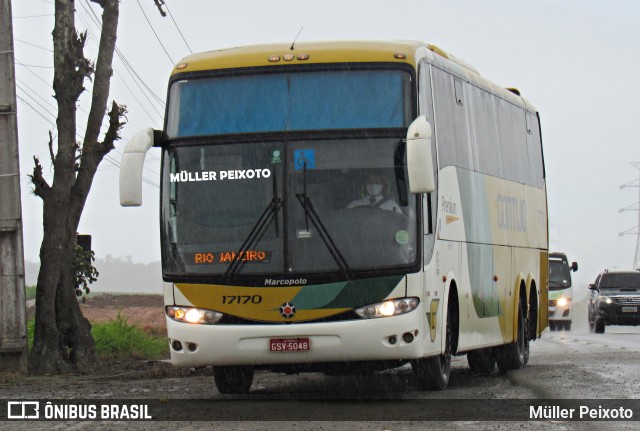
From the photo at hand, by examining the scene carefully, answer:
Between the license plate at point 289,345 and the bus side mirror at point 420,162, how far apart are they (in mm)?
1870

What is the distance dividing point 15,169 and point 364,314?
795 centimetres

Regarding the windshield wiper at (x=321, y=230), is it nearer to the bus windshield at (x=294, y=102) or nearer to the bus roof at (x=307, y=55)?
the bus windshield at (x=294, y=102)

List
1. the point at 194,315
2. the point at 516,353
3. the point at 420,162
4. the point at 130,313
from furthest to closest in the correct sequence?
the point at 130,313
the point at 516,353
the point at 194,315
the point at 420,162

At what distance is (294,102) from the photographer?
14.3m

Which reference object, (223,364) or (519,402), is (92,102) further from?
(519,402)

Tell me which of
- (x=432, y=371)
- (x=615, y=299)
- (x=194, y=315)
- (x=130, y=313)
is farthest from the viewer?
(x=130, y=313)

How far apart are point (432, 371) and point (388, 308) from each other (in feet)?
5.04

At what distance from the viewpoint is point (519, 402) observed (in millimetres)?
13672

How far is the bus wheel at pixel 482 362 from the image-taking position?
19344mm

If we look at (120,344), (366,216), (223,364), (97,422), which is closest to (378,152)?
(366,216)

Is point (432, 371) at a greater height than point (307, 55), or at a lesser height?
lesser

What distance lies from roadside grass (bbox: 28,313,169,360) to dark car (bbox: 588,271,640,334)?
62.9ft

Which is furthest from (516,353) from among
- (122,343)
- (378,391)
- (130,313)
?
(130,313)

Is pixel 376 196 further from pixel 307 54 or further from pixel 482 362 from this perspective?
pixel 482 362
